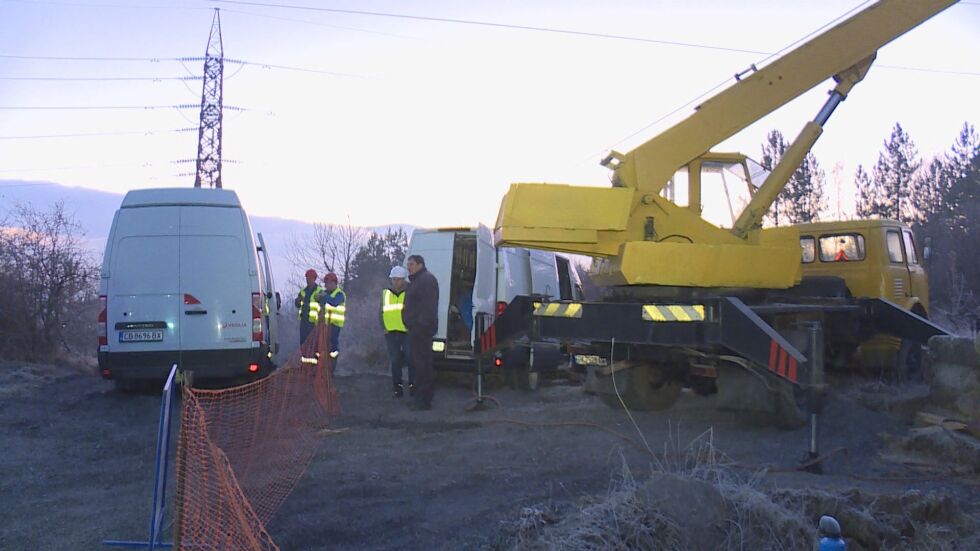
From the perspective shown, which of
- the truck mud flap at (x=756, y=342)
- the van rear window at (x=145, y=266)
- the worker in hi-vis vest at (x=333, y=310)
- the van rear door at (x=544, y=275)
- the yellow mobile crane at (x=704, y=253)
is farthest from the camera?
the van rear door at (x=544, y=275)

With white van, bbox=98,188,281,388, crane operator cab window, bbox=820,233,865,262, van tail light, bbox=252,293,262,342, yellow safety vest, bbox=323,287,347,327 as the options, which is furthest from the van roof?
crane operator cab window, bbox=820,233,865,262

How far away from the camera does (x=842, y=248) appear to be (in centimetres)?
1187

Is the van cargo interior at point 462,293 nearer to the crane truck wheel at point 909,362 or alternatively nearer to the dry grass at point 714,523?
the crane truck wheel at point 909,362

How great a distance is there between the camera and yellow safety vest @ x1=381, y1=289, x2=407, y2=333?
35.4 ft

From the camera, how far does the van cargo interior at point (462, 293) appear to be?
12469 millimetres

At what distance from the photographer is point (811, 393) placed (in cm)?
A: 666

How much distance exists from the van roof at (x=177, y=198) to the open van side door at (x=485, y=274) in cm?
339

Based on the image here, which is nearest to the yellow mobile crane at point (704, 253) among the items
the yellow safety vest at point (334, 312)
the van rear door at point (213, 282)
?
the van rear door at point (213, 282)

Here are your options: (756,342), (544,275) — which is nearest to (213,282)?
(544,275)

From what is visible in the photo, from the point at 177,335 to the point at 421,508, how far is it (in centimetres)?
595

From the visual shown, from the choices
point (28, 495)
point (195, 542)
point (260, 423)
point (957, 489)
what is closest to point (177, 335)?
point (260, 423)

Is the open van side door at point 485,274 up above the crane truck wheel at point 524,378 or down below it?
above

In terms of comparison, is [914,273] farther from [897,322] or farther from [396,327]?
[396,327]

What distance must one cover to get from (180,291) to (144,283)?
18.2 inches
